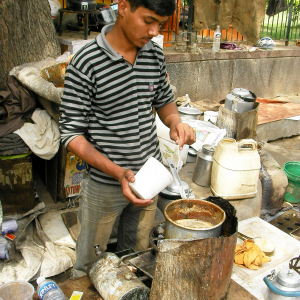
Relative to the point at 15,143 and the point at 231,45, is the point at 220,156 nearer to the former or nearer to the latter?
the point at 15,143

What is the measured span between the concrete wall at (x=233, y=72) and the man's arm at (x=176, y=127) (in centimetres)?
397

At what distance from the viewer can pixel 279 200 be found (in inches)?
173

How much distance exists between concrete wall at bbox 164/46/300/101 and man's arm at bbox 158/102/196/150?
13.0ft

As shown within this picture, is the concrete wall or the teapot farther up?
the concrete wall

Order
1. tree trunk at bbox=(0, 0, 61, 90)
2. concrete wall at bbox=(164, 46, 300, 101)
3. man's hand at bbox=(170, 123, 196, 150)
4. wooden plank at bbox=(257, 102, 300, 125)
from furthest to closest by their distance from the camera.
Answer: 1. concrete wall at bbox=(164, 46, 300, 101)
2. wooden plank at bbox=(257, 102, 300, 125)
3. tree trunk at bbox=(0, 0, 61, 90)
4. man's hand at bbox=(170, 123, 196, 150)

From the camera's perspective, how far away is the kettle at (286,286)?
6.11 feet

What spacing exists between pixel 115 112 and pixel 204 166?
1.90 metres

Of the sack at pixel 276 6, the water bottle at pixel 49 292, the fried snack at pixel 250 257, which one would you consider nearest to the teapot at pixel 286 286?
the fried snack at pixel 250 257

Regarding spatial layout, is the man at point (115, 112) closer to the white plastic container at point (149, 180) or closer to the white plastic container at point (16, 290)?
the white plastic container at point (149, 180)

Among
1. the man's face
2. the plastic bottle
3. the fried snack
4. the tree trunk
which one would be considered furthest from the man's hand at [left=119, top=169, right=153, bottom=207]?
the plastic bottle

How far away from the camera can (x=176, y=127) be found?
7.40ft

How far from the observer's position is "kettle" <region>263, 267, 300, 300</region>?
6.11 ft

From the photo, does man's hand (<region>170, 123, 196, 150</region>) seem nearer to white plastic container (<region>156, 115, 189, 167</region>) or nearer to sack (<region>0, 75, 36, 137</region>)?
white plastic container (<region>156, 115, 189, 167</region>)

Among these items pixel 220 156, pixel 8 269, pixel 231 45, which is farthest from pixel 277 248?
pixel 231 45
